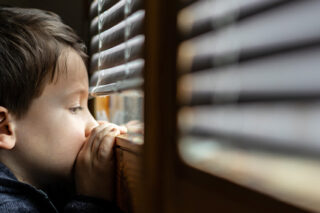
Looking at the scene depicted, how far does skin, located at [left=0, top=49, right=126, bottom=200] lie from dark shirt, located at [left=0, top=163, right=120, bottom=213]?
28 millimetres

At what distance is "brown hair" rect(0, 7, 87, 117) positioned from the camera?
101 cm

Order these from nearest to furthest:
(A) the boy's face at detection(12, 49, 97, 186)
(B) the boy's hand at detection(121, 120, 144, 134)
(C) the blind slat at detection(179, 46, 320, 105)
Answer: (C) the blind slat at detection(179, 46, 320, 105) → (B) the boy's hand at detection(121, 120, 144, 134) → (A) the boy's face at detection(12, 49, 97, 186)

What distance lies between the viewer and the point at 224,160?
46 centimetres

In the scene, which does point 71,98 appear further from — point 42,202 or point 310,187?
point 310,187

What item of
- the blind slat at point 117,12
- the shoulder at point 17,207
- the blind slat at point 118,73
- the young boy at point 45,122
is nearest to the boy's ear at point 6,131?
the young boy at point 45,122

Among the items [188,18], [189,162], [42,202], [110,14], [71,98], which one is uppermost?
[110,14]

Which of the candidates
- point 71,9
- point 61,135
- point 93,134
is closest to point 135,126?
point 93,134

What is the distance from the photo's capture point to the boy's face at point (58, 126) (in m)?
1.04

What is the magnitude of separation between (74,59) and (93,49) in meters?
0.17

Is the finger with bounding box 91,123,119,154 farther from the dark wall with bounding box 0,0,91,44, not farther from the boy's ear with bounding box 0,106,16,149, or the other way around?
the dark wall with bounding box 0,0,91,44

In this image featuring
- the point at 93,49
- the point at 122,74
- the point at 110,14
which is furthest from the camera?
the point at 93,49

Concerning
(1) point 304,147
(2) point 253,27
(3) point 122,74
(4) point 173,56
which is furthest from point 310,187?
(3) point 122,74

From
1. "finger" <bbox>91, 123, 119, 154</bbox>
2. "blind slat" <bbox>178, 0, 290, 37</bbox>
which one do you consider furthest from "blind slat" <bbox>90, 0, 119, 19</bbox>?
"blind slat" <bbox>178, 0, 290, 37</bbox>

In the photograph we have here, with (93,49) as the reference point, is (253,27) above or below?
below
